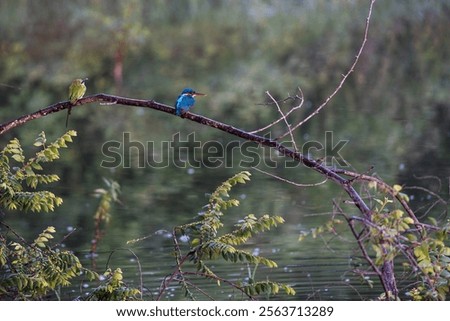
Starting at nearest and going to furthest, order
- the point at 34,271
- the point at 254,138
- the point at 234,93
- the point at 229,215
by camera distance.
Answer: the point at 254,138, the point at 34,271, the point at 229,215, the point at 234,93

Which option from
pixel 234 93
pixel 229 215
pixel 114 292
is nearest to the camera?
pixel 114 292

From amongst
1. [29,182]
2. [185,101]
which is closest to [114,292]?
[29,182]

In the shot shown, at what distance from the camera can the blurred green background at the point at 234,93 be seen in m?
7.54

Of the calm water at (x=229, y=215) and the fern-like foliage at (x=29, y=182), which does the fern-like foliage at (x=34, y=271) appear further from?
the calm water at (x=229, y=215)

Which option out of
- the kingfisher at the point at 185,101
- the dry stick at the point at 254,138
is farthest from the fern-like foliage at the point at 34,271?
the kingfisher at the point at 185,101

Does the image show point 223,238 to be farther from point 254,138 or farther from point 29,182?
point 29,182

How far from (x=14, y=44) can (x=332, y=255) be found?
10.8 metres

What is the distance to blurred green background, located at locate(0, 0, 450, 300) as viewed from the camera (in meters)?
7.54

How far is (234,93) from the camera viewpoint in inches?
526

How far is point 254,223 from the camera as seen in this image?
4.45 meters

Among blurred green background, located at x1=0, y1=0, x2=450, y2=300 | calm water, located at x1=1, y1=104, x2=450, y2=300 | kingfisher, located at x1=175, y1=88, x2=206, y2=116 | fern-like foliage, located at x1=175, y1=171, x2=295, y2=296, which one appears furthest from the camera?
blurred green background, located at x1=0, y1=0, x2=450, y2=300

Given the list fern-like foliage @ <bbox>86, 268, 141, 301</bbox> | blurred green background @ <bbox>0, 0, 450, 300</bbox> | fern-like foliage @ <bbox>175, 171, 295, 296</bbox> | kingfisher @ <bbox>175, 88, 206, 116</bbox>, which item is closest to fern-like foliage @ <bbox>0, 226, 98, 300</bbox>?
fern-like foliage @ <bbox>86, 268, 141, 301</bbox>

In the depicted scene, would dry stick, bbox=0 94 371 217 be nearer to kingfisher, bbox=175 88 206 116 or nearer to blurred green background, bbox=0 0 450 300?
kingfisher, bbox=175 88 206 116
